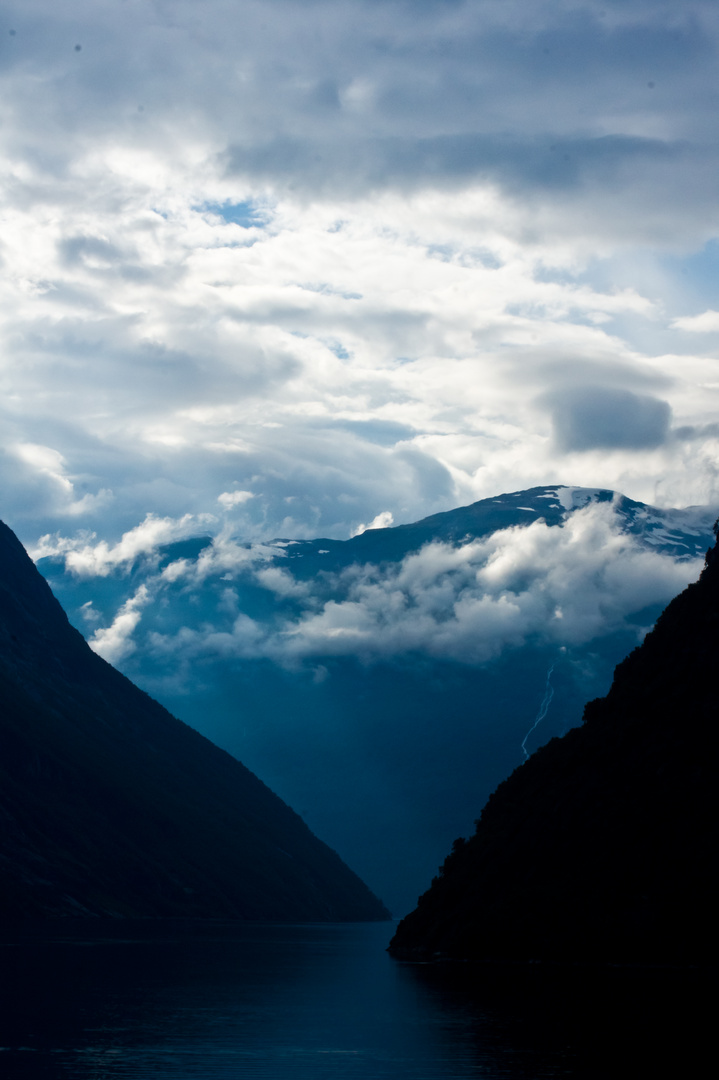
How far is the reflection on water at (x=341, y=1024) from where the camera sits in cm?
9069

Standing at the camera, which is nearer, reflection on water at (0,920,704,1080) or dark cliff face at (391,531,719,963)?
reflection on water at (0,920,704,1080)

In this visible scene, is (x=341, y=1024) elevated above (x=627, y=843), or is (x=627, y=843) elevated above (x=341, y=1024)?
(x=627, y=843)

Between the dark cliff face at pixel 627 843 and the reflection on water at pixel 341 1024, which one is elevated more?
the dark cliff face at pixel 627 843

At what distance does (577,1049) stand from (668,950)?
59.6 metres

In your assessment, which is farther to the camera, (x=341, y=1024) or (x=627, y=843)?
(x=627, y=843)

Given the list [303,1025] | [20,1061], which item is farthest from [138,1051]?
[303,1025]

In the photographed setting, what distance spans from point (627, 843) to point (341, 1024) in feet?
199

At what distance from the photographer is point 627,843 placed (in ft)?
540

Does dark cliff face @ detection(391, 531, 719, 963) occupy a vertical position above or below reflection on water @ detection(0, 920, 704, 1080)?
above

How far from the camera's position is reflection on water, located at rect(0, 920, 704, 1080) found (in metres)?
90.7

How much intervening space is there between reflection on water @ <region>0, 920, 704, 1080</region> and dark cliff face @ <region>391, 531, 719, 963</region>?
662 centimetres

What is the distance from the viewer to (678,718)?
581ft

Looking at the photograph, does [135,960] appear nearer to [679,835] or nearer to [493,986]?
[493,986]

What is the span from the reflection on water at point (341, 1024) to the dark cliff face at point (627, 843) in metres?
6.62
